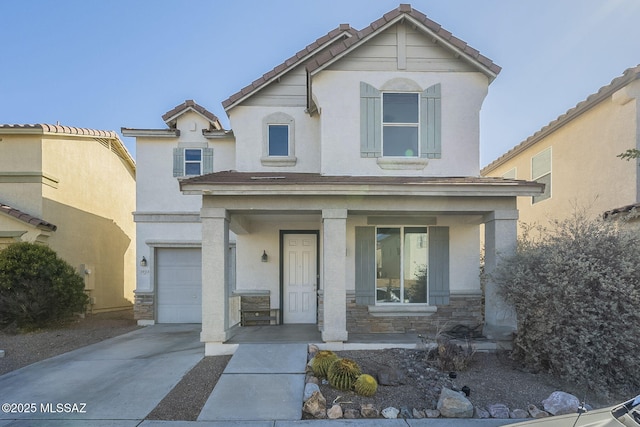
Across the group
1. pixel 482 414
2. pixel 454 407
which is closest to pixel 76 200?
pixel 454 407

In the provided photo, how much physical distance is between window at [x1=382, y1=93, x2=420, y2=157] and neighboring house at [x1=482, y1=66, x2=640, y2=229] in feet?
10.6

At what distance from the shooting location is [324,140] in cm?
784

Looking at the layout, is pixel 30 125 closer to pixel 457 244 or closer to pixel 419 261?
pixel 419 261

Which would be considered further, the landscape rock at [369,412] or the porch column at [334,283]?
the porch column at [334,283]

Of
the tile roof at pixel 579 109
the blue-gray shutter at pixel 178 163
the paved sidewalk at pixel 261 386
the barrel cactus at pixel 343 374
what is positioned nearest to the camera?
the paved sidewalk at pixel 261 386

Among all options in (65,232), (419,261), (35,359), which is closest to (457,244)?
(419,261)

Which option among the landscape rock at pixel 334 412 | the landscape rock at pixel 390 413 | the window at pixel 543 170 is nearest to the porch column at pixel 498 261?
the landscape rock at pixel 390 413

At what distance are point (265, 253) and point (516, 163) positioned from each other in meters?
Result: 10.8

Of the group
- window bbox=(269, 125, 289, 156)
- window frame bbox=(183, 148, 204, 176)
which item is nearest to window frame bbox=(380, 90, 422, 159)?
window bbox=(269, 125, 289, 156)

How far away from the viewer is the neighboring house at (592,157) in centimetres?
846

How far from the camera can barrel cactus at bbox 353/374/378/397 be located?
4.98 meters

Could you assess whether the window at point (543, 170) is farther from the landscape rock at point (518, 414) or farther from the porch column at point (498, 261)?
the landscape rock at point (518, 414)

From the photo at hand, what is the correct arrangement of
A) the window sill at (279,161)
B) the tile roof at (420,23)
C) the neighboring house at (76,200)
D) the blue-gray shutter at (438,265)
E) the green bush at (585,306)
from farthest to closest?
1. the neighboring house at (76,200)
2. the window sill at (279,161)
3. the blue-gray shutter at (438,265)
4. the tile roof at (420,23)
5. the green bush at (585,306)

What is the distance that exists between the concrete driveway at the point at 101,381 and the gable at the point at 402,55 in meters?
7.04
